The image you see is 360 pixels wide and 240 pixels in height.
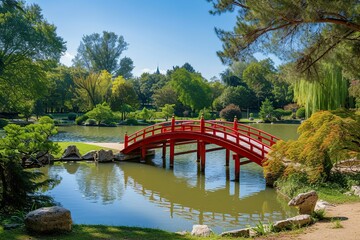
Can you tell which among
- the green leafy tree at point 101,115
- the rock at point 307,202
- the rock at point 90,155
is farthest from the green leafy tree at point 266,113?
the rock at point 307,202

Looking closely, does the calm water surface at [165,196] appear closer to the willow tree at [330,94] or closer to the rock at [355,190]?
the rock at [355,190]

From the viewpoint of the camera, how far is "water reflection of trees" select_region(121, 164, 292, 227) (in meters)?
9.60

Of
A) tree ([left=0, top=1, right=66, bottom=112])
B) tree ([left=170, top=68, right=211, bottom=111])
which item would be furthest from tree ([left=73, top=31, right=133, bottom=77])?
tree ([left=0, top=1, right=66, bottom=112])

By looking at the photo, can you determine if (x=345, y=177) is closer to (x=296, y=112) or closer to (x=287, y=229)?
(x=287, y=229)

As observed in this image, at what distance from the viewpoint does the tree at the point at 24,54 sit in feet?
81.5

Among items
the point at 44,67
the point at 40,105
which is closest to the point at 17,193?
the point at 44,67

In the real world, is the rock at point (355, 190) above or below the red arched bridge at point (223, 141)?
below

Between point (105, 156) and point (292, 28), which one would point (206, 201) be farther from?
point (105, 156)

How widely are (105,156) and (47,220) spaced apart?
11.5 meters

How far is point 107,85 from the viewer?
4597 cm

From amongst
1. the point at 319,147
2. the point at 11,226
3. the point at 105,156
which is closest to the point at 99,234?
the point at 11,226

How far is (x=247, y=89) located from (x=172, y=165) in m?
37.2

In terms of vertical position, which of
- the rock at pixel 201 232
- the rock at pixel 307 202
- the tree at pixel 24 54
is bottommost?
the rock at pixel 201 232

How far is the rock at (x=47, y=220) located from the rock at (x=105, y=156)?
11.2 m
